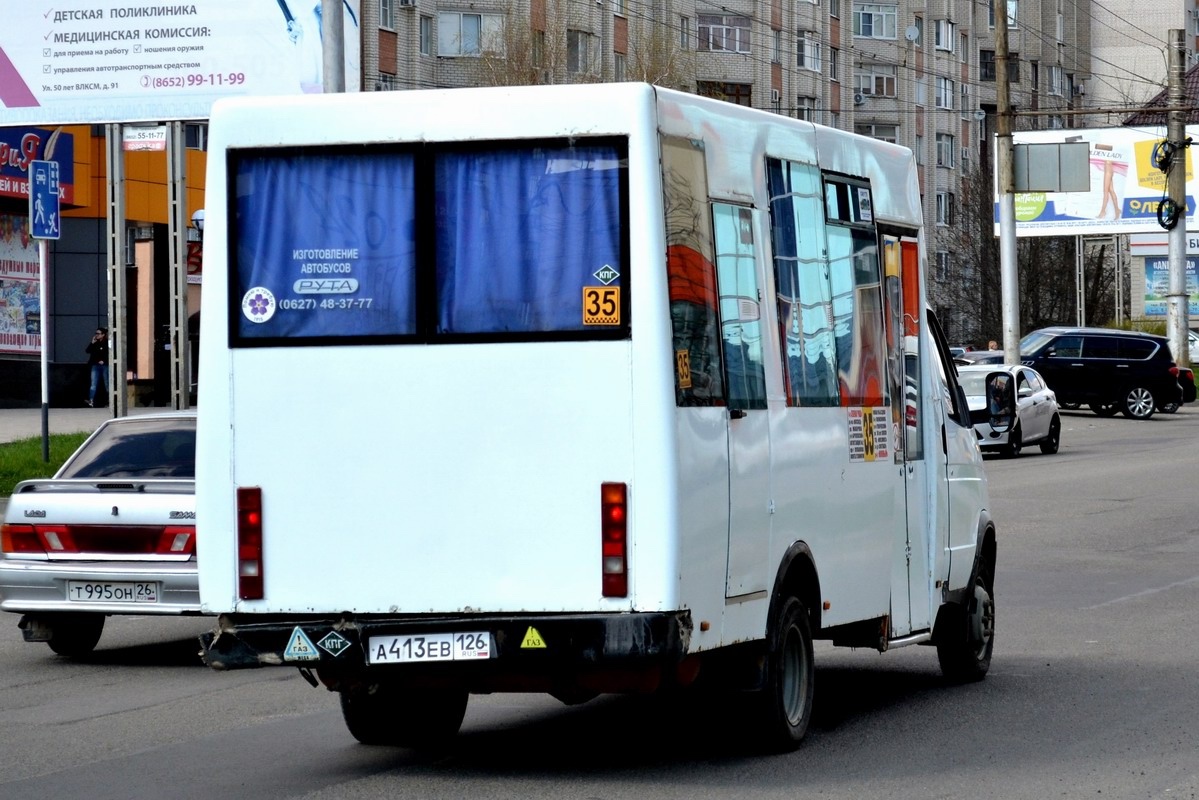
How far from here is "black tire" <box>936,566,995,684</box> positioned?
10.3 m

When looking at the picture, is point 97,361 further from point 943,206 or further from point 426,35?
point 943,206

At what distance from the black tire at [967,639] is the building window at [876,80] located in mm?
80824

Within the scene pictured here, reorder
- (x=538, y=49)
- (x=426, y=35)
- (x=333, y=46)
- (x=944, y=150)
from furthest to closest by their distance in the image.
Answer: (x=944, y=150) → (x=426, y=35) → (x=538, y=49) → (x=333, y=46)

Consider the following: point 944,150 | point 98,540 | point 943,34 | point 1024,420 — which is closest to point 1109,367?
point 1024,420

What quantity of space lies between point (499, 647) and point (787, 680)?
1.49 m

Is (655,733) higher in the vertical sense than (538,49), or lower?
lower

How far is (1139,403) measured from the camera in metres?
45.3

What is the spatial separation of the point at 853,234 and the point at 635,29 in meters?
63.1

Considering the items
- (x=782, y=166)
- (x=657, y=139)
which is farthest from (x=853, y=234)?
(x=657, y=139)

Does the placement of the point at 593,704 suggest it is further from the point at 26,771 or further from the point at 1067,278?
the point at 1067,278

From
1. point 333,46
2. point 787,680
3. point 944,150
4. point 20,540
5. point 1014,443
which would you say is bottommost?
point 787,680

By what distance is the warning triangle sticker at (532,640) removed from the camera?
7180 millimetres

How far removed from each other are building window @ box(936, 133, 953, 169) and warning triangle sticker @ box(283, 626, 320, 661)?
89.0 m

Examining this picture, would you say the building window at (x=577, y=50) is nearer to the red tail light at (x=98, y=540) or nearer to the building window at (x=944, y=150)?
the building window at (x=944, y=150)
